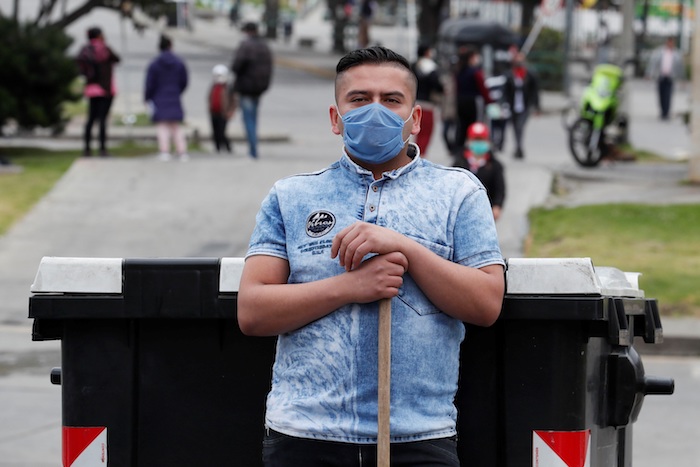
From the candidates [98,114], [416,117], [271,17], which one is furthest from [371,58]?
[271,17]

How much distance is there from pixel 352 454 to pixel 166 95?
14.9m

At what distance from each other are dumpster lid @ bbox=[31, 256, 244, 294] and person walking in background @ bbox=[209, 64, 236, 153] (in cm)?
1710

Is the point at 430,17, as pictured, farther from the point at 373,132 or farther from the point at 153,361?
the point at 373,132

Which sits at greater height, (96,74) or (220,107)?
(96,74)

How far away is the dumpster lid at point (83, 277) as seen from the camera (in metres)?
3.53

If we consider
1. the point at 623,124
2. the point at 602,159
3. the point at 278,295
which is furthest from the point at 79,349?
the point at 623,124

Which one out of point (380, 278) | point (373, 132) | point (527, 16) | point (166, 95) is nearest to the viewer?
point (380, 278)

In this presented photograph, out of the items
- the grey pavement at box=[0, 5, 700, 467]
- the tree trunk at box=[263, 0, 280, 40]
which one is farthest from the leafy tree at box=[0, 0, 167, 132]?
the tree trunk at box=[263, 0, 280, 40]

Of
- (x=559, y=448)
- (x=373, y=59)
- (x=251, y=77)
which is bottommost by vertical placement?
(x=251, y=77)

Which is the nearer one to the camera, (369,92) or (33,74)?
(369,92)

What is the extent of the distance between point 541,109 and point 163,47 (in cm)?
1853

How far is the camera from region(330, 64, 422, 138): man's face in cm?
327

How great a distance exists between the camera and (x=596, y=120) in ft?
63.2

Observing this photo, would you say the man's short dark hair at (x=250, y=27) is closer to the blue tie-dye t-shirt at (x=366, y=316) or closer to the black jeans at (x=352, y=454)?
the blue tie-dye t-shirt at (x=366, y=316)
